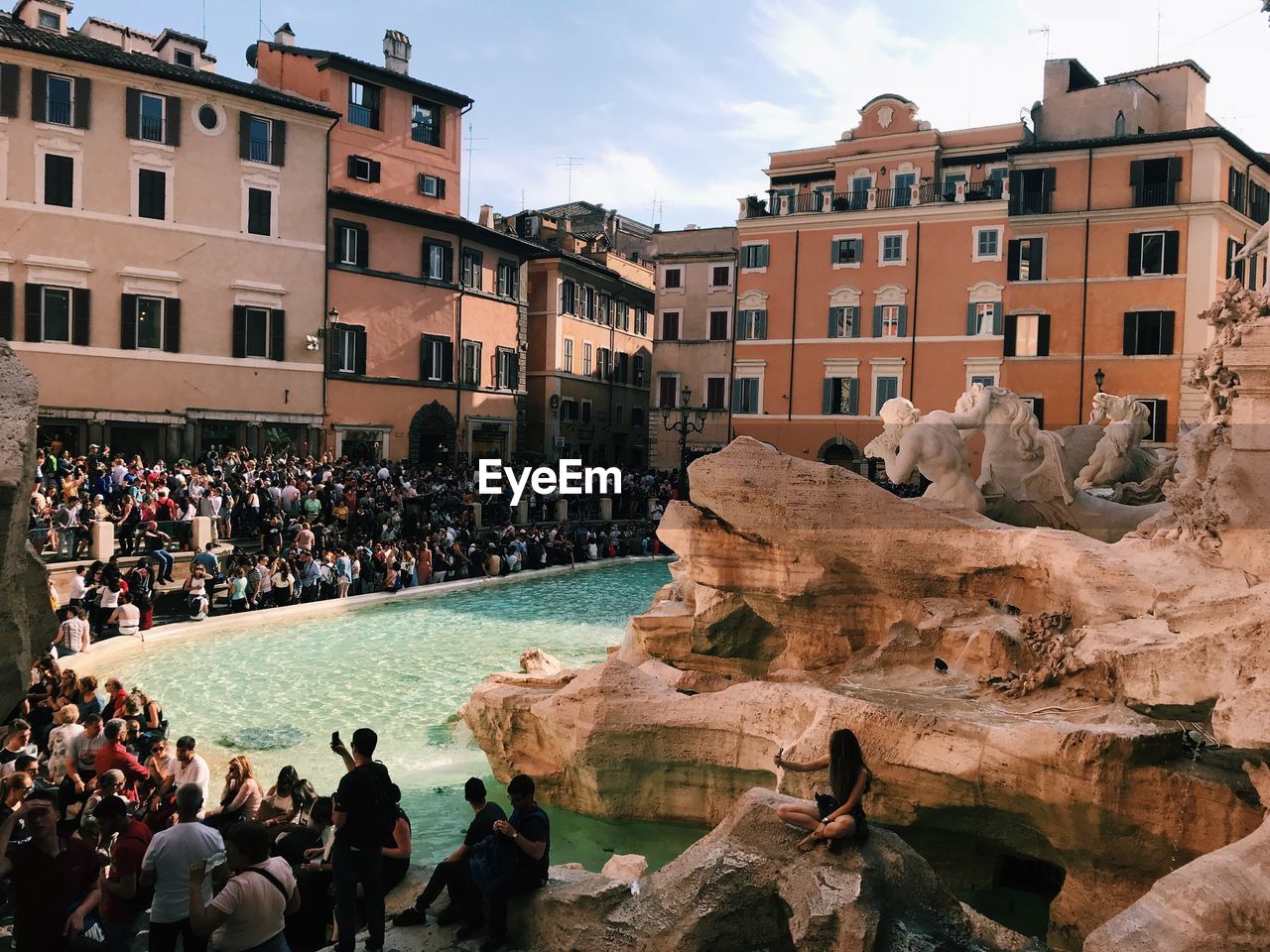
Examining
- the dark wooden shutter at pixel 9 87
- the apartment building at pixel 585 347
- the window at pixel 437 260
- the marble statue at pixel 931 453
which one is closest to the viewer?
the marble statue at pixel 931 453

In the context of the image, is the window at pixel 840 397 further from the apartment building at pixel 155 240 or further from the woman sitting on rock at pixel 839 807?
the woman sitting on rock at pixel 839 807

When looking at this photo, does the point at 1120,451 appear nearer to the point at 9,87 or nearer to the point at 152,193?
the point at 152,193

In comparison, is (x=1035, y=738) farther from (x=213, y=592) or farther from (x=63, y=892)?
(x=213, y=592)

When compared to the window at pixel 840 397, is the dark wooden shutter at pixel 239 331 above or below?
above

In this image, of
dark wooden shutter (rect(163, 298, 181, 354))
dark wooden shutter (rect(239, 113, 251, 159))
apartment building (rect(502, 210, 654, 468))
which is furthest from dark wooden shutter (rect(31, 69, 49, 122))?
apartment building (rect(502, 210, 654, 468))

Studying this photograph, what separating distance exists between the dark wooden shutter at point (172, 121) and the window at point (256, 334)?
4.84 metres

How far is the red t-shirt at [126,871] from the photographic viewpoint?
17.5ft

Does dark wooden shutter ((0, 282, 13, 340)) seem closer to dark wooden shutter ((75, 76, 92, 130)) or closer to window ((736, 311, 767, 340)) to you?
dark wooden shutter ((75, 76, 92, 130))

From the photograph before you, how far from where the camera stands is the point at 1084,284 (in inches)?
1378

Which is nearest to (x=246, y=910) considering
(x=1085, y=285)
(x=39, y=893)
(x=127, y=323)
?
(x=39, y=893)

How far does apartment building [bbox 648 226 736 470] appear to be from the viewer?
43.1m

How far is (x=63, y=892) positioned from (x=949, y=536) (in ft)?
23.1

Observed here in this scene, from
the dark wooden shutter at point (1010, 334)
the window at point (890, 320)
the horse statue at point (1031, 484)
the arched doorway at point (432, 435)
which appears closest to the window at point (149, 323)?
the arched doorway at point (432, 435)

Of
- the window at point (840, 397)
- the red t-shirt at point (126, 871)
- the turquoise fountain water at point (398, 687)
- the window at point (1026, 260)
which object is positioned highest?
the window at point (1026, 260)
